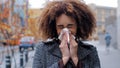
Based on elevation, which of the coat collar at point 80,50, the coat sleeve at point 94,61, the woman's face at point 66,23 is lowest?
the coat sleeve at point 94,61

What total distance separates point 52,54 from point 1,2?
6.85 m

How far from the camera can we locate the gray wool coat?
6.95 ft

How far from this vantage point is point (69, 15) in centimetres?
212

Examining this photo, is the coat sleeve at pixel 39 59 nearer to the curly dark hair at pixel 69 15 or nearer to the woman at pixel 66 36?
the woman at pixel 66 36

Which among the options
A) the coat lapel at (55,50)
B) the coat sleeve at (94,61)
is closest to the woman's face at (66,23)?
the coat lapel at (55,50)

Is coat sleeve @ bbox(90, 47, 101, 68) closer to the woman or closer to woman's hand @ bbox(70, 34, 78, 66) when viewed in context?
the woman

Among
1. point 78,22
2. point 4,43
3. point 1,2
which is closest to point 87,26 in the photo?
point 78,22

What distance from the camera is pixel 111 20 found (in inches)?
1428

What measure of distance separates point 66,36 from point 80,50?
22 cm

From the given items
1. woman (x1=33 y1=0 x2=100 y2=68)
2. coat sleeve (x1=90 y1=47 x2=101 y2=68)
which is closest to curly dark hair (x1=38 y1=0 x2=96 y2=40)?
woman (x1=33 y1=0 x2=100 y2=68)

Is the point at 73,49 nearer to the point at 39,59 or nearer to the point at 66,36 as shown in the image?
the point at 66,36

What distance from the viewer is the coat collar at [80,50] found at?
2140mm

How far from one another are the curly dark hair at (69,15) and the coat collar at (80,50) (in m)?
0.08

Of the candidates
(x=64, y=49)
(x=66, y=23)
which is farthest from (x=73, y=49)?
(x=66, y=23)
